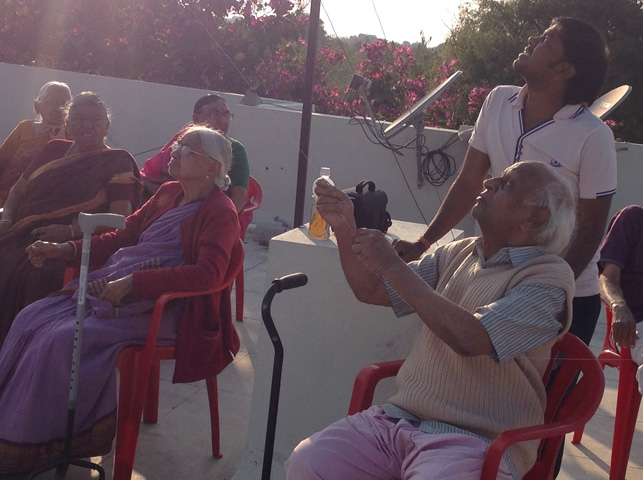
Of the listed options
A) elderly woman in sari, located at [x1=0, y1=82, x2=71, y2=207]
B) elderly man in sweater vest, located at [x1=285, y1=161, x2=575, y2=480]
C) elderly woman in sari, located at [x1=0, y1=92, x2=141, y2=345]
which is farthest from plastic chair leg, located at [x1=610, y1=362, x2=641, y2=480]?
elderly woman in sari, located at [x1=0, y1=82, x2=71, y2=207]

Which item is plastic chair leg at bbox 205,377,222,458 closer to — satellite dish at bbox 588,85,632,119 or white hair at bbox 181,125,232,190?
white hair at bbox 181,125,232,190

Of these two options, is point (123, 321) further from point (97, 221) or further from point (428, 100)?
point (428, 100)

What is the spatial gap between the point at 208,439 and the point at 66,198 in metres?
1.22

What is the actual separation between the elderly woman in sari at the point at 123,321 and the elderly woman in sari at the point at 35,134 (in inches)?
52.4

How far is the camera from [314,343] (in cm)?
275

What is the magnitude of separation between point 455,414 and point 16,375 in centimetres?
152

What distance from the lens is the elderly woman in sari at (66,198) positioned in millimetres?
3473

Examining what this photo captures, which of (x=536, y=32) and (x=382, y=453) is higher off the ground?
(x=536, y=32)

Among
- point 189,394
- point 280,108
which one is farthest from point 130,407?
point 280,108

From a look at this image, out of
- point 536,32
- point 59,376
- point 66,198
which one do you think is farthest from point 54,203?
point 536,32

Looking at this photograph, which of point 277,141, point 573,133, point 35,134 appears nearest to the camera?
point 573,133

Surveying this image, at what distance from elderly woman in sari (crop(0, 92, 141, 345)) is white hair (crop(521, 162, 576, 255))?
1991mm

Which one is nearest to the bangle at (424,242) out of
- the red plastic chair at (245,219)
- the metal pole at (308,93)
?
the red plastic chair at (245,219)

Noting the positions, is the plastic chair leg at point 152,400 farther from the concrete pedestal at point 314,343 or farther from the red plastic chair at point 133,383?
the concrete pedestal at point 314,343
